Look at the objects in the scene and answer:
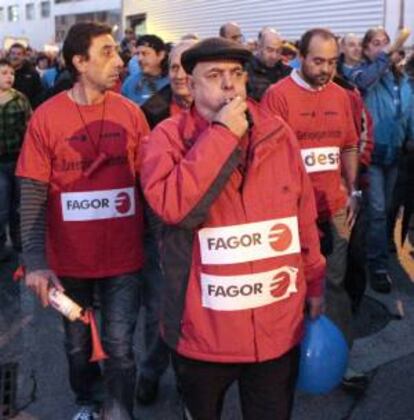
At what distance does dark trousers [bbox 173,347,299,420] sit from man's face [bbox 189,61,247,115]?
0.83 meters

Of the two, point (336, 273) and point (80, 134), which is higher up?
point (80, 134)

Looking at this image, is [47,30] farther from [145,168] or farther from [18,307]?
[145,168]

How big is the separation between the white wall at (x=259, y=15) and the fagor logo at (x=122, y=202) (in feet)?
35.9

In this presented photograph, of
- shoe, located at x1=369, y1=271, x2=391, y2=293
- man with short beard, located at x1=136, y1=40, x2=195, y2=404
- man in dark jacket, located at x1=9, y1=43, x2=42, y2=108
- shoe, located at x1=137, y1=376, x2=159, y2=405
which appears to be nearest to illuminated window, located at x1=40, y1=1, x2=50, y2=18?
man in dark jacket, located at x1=9, y1=43, x2=42, y2=108

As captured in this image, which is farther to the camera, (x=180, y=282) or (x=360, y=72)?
(x=360, y=72)

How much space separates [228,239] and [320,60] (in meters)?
1.88

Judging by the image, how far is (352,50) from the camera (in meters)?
6.90

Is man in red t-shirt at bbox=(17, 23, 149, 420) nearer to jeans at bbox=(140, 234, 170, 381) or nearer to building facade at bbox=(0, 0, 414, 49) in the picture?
jeans at bbox=(140, 234, 170, 381)

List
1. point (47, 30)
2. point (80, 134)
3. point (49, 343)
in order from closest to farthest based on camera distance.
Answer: point (80, 134)
point (49, 343)
point (47, 30)

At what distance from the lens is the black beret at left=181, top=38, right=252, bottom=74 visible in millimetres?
2064

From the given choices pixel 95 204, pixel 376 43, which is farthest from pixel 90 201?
pixel 376 43

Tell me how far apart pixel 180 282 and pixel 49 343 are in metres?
2.60

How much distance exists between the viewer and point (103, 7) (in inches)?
1293

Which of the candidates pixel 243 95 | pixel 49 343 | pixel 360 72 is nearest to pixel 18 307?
pixel 49 343
